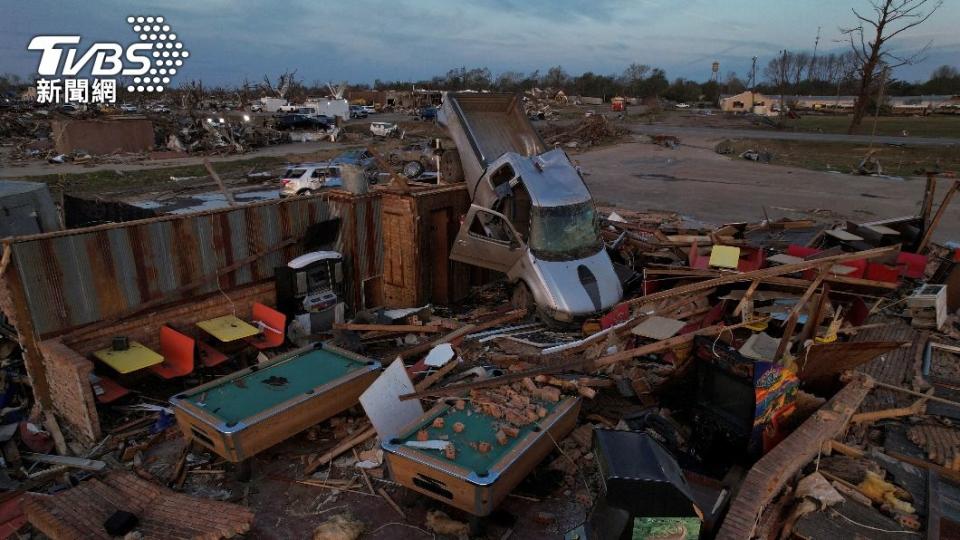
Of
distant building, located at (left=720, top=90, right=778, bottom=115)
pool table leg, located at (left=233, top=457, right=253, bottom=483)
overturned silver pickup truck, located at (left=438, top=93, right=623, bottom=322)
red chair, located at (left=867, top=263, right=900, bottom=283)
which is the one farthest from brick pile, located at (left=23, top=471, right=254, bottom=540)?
distant building, located at (left=720, top=90, right=778, bottom=115)

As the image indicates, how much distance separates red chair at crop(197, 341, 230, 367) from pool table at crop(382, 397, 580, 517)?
3606 millimetres

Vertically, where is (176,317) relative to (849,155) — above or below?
below

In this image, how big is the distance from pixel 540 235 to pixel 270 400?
5023 mm

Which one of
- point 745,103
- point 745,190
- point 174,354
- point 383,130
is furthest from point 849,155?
point 745,103

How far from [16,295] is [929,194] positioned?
1525cm

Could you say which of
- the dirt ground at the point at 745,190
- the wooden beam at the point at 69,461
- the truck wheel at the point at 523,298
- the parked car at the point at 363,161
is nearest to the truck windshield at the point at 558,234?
the truck wheel at the point at 523,298

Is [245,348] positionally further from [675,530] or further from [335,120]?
[335,120]

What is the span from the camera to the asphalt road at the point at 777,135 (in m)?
34.1

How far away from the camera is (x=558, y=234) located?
29.4ft

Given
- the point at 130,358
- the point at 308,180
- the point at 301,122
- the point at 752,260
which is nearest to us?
the point at 130,358

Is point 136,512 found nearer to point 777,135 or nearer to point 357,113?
point 777,135

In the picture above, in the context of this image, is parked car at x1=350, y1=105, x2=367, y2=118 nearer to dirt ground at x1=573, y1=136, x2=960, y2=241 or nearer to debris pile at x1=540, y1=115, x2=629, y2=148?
debris pile at x1=540, y1=115, x2=629, y2=148

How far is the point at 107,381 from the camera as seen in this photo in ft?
21.6

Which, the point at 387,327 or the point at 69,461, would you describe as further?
the point at 387,327
